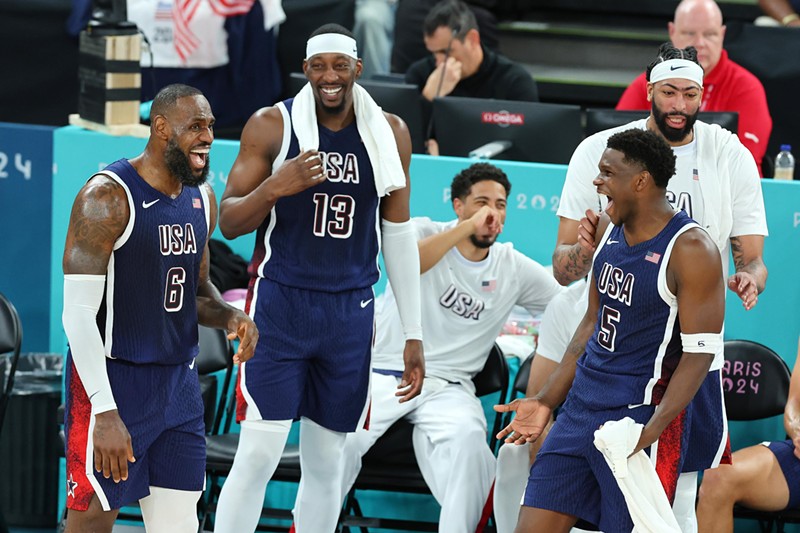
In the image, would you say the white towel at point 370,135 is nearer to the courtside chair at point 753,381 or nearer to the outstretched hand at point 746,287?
the outstretched hand at point 746,287

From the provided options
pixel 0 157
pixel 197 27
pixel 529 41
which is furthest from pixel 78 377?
pixel 529 41

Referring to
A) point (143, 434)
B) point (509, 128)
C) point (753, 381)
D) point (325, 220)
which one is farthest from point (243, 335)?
point (509, 128)

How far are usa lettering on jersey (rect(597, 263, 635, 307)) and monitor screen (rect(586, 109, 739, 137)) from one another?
5.87 feet

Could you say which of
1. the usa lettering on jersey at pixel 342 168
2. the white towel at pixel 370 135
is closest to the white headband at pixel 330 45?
the white towel at pixel 370 135

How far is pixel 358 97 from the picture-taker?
4523 mm

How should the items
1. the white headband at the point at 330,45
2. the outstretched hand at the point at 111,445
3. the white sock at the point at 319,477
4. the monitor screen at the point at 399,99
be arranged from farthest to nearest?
the monitor screen at the point at 399,99 < the white sock at the point at 319,477 < the white headband at the point at 330,45 < the outstretched hand at the point at 111,445

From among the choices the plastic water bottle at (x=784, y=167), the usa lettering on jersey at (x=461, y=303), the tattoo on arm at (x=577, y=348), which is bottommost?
the tattoo on arm at (x=577, y=348)

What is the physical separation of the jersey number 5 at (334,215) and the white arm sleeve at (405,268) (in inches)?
8.0

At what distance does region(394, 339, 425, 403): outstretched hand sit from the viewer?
463cm

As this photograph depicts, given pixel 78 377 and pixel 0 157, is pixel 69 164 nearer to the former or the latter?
pixel 0 157

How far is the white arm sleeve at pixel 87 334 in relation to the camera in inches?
146

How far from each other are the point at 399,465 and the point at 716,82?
2.67 meters

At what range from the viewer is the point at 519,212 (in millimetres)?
5910

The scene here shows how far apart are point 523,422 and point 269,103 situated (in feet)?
15.9
